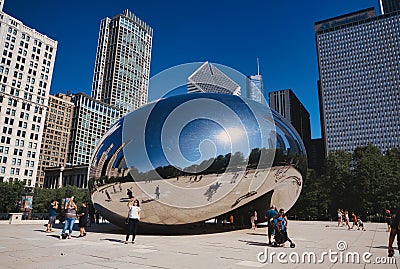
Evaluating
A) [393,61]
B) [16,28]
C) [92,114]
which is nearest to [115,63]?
[92,114]

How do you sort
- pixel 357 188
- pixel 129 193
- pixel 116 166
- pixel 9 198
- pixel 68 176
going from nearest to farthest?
1. pixel 129 193
2. pixel 116 166
3. pixel 357 188
4. pixel 9 198
5. pixel 68 176

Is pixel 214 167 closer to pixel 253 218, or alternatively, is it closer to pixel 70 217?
pixel 70 217

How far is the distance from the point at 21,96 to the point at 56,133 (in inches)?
1658

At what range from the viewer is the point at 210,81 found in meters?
12.3

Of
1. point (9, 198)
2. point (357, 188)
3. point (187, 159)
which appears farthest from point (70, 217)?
point (9, 198)

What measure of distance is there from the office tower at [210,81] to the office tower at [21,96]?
271ft

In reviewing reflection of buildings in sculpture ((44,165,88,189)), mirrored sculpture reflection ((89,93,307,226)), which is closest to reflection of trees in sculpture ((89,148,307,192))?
mirrored sculpture reflection ((89,93,307,226))

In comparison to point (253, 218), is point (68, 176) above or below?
above

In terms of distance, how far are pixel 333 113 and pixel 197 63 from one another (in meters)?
150

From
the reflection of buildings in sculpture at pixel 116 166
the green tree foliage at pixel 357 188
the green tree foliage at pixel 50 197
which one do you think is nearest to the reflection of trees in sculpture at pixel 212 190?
the reflection of buildings in sculpture at pixel 116 166

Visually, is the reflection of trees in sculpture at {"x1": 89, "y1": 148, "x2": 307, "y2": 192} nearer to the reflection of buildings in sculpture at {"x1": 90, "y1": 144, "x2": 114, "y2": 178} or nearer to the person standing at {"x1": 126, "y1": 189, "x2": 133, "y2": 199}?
the reflection of buildings in sculpture at {"x1": 90, "y1": 144, "x2": 114, "y2": 178}

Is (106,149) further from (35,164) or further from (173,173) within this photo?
(35,164)

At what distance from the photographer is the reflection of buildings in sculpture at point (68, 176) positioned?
100 metres

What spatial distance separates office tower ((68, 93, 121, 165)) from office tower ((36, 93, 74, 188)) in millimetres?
2382
